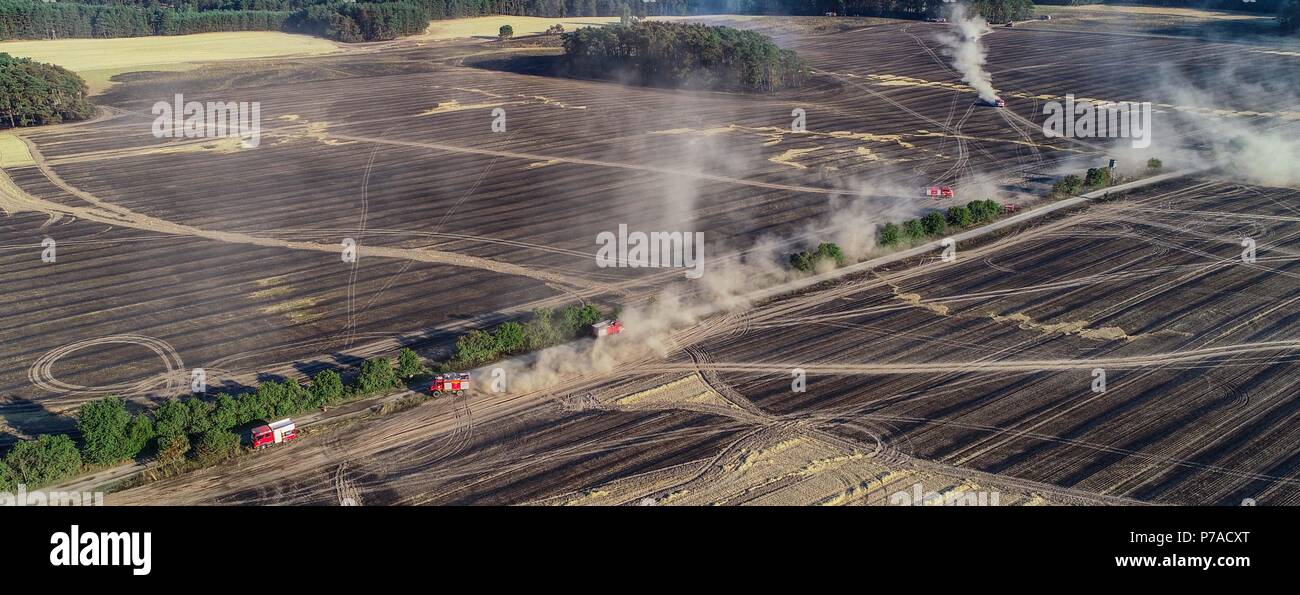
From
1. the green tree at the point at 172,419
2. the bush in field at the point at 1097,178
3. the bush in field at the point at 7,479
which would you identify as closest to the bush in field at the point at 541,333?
the green tree at the point at 172,419

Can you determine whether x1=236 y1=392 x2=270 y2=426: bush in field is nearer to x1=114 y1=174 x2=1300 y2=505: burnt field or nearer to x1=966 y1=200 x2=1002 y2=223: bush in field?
x1=114 y1=174 x2=1300 y2=505: burnt field

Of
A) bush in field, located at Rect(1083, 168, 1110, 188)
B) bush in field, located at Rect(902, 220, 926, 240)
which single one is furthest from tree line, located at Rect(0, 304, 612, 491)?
bush in field, located at Rect(1083, 168, 1110, 188)

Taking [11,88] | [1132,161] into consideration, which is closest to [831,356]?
[1132,161]

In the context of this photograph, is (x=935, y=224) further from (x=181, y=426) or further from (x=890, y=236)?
(x=181, y=426)

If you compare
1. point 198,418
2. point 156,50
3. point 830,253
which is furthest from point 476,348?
point 156,50
